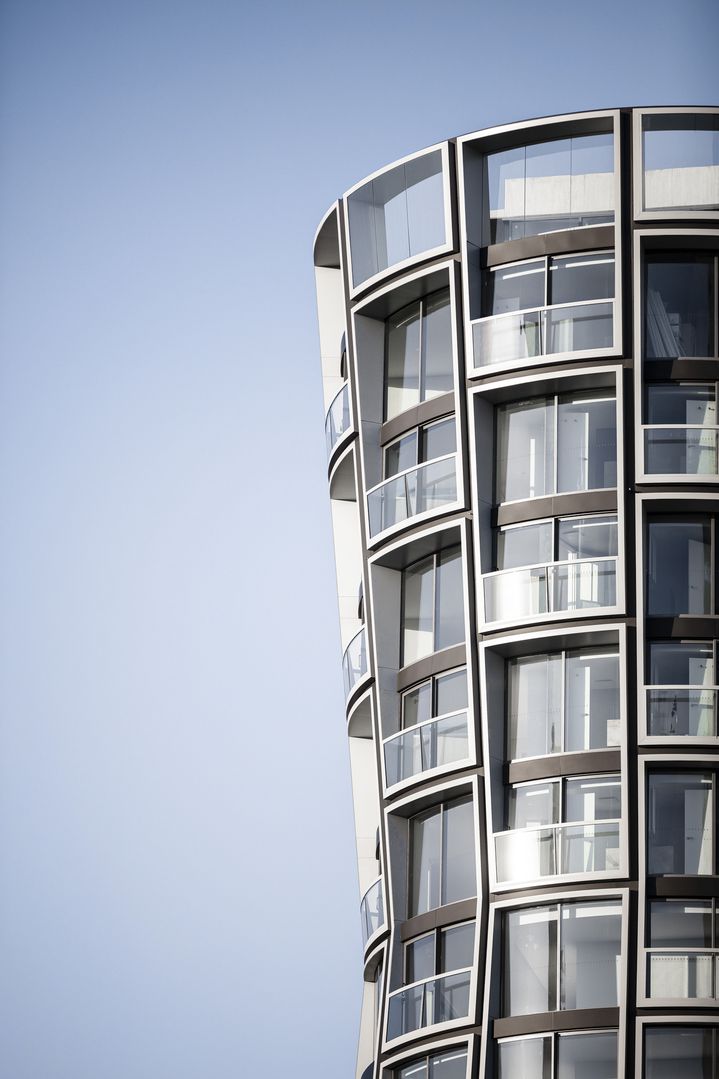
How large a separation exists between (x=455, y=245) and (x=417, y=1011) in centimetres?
1724

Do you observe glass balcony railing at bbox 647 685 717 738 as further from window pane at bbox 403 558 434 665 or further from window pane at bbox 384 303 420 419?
window pane at bbox 384 303 420 419

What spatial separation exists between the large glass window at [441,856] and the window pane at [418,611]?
3817mm

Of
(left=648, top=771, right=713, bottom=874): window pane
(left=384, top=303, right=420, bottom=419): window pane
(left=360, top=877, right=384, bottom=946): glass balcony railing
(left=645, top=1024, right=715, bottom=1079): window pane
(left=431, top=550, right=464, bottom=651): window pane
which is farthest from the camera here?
(left=384, top=303, right=420, bottom=419): window pane

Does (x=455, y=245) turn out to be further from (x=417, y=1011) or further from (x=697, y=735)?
(x=417, y=1011)

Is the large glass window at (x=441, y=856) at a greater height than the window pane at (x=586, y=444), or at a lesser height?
lesser

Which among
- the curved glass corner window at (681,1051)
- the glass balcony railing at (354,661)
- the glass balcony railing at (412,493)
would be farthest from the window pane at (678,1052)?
the glass balcony railing at (412,493)

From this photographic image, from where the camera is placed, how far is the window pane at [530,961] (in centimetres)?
4056

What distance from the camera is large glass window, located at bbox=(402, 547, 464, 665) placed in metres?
44.5

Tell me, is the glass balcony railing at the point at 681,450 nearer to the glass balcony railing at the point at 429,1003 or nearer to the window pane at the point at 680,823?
the window pane at the point at 680,823

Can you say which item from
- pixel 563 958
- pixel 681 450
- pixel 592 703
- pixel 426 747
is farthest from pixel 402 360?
pixel 563 958

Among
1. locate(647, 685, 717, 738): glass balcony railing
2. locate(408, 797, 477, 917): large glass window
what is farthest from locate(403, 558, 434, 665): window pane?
locate(647, 685, 717, 738): glass balcony railing

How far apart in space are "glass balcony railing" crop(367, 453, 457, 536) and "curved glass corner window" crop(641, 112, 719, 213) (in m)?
7.54

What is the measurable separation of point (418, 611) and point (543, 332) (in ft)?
23.7

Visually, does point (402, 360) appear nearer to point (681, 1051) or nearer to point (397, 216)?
point (397, 216)
